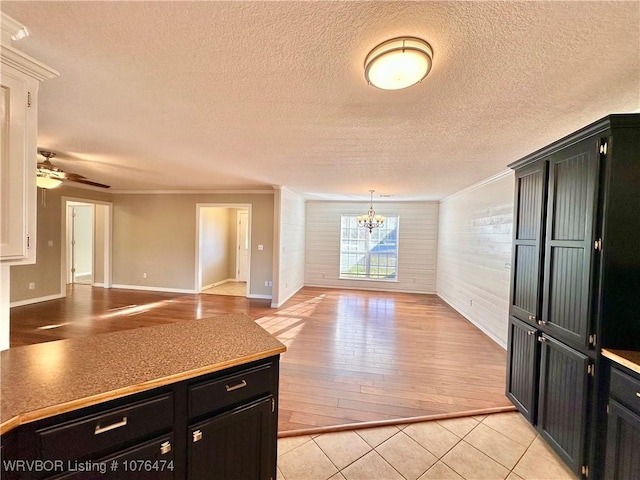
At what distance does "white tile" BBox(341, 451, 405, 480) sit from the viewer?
1.73 meters

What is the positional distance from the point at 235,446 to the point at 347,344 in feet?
8.61

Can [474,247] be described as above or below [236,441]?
above

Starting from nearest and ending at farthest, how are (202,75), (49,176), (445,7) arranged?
1. (445,7)
2. (202,75)
3. (49,176)

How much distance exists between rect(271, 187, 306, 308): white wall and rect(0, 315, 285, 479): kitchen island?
13.4 ft

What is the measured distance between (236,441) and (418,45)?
6.94 feet

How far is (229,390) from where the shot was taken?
1300 mm

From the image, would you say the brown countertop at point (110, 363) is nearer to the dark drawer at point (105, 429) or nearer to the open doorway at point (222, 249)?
the dark drawer at point (105, 429)

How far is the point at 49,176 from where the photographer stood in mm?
3359

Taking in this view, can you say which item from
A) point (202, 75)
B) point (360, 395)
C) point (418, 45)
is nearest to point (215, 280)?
point (360, 395)

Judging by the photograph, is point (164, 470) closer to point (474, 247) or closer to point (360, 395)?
point (360, 395)

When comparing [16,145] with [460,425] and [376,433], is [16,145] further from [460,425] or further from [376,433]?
[460,425]

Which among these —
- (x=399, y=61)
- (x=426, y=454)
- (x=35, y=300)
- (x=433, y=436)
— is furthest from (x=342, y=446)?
(x=35, y=300)

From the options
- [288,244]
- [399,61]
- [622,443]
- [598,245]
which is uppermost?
[399,61]

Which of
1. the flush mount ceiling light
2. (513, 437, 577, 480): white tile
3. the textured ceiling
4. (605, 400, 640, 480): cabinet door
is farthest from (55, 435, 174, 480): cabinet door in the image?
(605, 400, 640, 480): cabinet door
